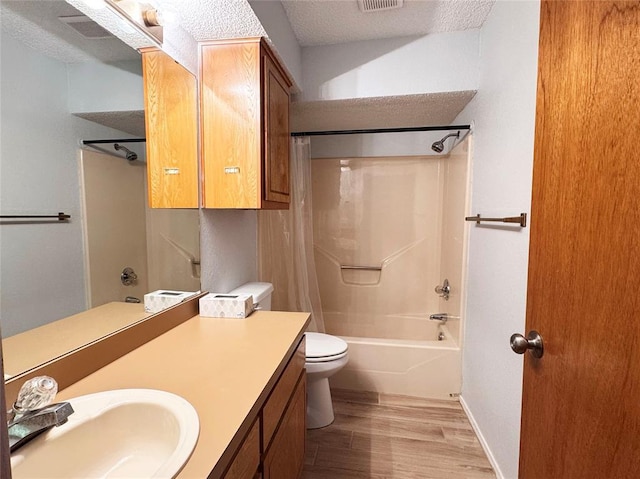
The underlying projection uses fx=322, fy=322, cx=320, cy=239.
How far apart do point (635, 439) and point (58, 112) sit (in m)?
1.45

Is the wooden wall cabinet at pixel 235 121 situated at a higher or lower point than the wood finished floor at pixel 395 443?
higher

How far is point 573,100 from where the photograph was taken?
2.32 ft

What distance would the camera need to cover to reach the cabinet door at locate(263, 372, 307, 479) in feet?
3.35

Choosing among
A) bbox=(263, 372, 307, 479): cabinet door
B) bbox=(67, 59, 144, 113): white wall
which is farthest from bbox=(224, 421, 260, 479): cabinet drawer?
bbox=(67, 59, 144, 113): white wall

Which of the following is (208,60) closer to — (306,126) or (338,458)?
(306,126)

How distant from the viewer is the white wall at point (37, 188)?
0.75 metres

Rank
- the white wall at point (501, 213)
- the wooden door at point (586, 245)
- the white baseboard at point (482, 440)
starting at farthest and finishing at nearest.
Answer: the white baseboard at point (482, 440) → the white wall at point (501, 213) → the wooden door at point (586, 245)

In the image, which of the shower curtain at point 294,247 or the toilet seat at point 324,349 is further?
the shower curtain at point 294,247

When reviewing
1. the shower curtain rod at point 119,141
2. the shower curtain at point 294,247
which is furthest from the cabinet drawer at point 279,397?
the shower curtain at point 294,247

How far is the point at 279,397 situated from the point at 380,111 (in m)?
2.13

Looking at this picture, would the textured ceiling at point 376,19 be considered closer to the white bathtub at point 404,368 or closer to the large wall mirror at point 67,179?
the large wall mirror at point 67,179

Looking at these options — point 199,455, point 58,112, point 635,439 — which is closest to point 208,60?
point 58,112

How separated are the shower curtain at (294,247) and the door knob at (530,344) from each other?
1743 millimetres

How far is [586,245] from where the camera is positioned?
2.18 ft
